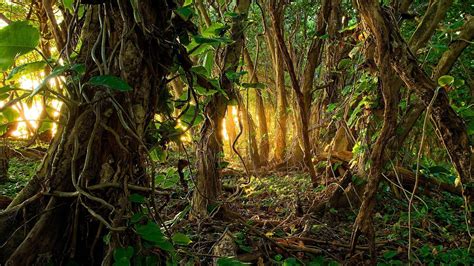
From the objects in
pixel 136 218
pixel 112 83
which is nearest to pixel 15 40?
pixel 112 83

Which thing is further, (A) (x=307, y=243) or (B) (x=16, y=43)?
(A) (x=307, y=243)

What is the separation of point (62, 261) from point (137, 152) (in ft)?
1.03

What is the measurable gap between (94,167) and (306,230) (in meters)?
1.56

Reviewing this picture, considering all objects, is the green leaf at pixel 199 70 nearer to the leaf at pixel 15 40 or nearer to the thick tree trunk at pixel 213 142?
the leaf at pixel 15 40

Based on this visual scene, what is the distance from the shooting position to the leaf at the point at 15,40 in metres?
0.79

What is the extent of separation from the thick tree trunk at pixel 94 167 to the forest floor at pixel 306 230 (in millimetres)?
224

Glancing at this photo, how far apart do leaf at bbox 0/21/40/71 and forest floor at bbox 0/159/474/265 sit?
542 millimetres

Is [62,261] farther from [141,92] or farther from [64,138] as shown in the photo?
[141,92]

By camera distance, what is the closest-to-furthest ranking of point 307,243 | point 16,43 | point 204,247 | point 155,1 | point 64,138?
point 16,43 < point 64,138 < point 155,1 < point 204,247 < point 307,243

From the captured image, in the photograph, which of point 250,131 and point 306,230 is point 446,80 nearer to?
point 250,131

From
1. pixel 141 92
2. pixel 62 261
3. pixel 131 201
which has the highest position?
pixel 141 92

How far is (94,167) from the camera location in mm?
917

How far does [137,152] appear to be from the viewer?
3.22 feet

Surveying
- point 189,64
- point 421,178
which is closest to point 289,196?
point 421,178
